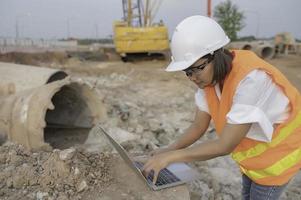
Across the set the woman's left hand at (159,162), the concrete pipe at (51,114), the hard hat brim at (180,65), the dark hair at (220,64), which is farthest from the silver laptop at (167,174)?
the concrete pipe at (51,114)

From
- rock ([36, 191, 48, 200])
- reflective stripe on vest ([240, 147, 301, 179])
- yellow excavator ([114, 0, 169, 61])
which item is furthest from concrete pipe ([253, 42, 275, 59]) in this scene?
rock ([36, 191, 48, 200])

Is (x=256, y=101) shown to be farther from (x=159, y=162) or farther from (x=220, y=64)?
(x=159, y=162)

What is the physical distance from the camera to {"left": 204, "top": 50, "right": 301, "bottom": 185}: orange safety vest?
5.55ft

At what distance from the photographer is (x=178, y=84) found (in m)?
9.66

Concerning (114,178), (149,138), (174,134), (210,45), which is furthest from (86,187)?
(174,134)

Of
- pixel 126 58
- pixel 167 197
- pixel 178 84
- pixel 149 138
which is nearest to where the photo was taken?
pixel 167 197

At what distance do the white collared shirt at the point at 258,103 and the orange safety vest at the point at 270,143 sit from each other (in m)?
0.06

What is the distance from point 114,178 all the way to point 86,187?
218 mm

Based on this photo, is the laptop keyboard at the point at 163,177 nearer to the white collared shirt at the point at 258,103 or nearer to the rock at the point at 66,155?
the rock at the point at 66,155

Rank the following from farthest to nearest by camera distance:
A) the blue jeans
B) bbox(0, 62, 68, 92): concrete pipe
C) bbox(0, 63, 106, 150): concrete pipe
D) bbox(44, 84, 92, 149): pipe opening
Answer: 1. bbox(0, 62, 68, 92): concrete pipe
2. bbox(44, 84, 92, 149): pipe opening
3. bbox(0, 63, 106, 150): concrete pipe
4. the blue jeans

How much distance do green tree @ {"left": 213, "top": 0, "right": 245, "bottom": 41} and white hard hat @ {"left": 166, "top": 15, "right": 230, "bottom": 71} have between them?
85.4 feet

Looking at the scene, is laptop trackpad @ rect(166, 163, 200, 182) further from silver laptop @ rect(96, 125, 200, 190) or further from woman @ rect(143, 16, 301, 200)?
woman @ rect(143, 16, 301, 200)

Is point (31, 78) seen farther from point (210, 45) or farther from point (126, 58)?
point (126, 58)

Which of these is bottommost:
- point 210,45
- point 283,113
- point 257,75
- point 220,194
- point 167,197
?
point 220,194
